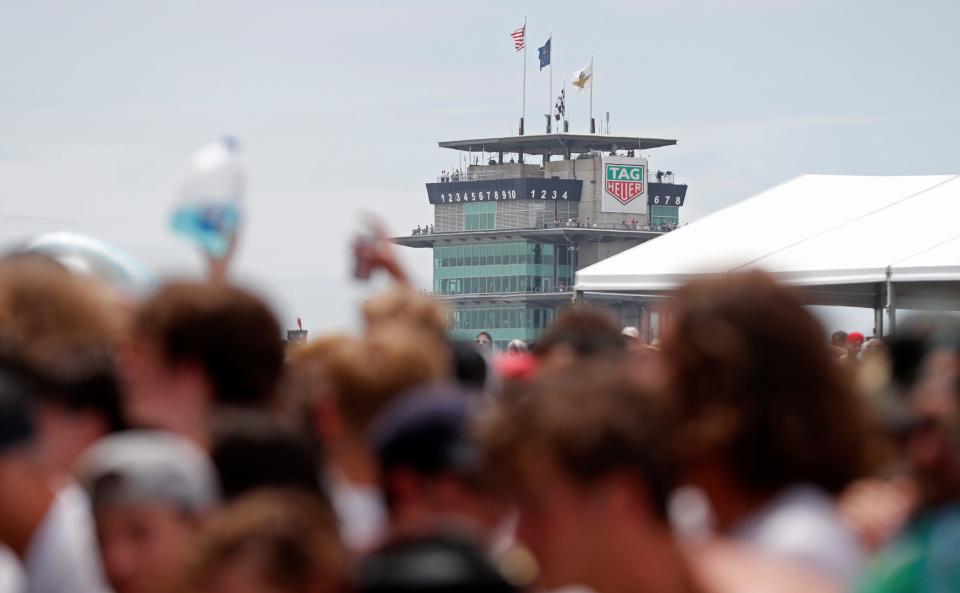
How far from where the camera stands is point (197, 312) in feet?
12.1

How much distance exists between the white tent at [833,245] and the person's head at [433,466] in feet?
38.0

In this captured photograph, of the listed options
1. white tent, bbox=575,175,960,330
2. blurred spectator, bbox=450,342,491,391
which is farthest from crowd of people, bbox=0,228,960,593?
white tent, bbox=575,175,960,330

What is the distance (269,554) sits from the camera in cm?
229

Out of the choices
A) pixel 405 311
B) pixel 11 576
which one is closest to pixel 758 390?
pixel 11 576

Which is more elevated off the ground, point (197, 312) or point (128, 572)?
point (197, 312)

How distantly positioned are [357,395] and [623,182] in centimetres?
11948

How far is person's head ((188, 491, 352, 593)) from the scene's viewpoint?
89.3 inches

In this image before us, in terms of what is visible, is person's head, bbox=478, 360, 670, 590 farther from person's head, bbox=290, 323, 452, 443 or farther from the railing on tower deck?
the railing on tower deck

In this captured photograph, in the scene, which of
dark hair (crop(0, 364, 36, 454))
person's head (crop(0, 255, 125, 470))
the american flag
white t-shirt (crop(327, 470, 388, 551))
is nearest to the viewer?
dark hair (crop(0, 364, 36, 454))

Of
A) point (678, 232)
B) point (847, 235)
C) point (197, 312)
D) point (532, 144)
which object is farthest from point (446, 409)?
point (532, 144)

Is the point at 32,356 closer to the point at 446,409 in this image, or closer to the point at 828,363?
the point at 446,409

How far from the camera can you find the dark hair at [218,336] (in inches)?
145

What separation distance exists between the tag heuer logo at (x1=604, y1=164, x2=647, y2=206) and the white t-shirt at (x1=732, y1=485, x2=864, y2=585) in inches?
4674

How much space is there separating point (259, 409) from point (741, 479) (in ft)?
3.95
